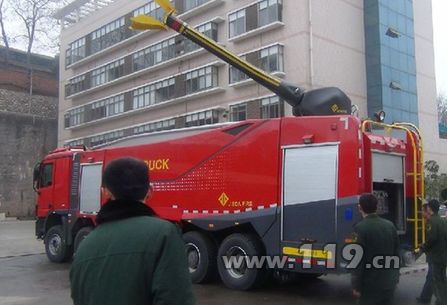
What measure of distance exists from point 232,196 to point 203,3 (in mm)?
30511

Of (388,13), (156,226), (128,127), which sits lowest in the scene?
(156,226)

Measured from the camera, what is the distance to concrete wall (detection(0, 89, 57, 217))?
143ft

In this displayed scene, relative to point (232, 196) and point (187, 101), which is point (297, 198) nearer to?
point (232, 196)

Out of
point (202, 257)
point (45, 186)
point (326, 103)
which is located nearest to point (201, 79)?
point (45, 186)

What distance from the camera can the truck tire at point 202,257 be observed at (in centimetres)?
1016

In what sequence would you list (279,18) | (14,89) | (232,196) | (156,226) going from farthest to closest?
(14,89), (279,18), (232,196), (156,226)

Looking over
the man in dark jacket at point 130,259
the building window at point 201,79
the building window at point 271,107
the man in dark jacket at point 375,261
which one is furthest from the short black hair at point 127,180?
the building window at point 201,79

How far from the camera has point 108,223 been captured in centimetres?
267

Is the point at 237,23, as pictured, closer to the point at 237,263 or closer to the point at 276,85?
the point at 276,85

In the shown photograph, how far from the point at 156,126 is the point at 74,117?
1290 centimetres

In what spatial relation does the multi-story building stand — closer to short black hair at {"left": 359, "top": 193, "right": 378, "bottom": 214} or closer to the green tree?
the green tree

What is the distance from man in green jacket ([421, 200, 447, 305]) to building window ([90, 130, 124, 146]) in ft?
127

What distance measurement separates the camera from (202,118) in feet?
123

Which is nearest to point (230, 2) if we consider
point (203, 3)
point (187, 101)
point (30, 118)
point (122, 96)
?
point (203, 3)
